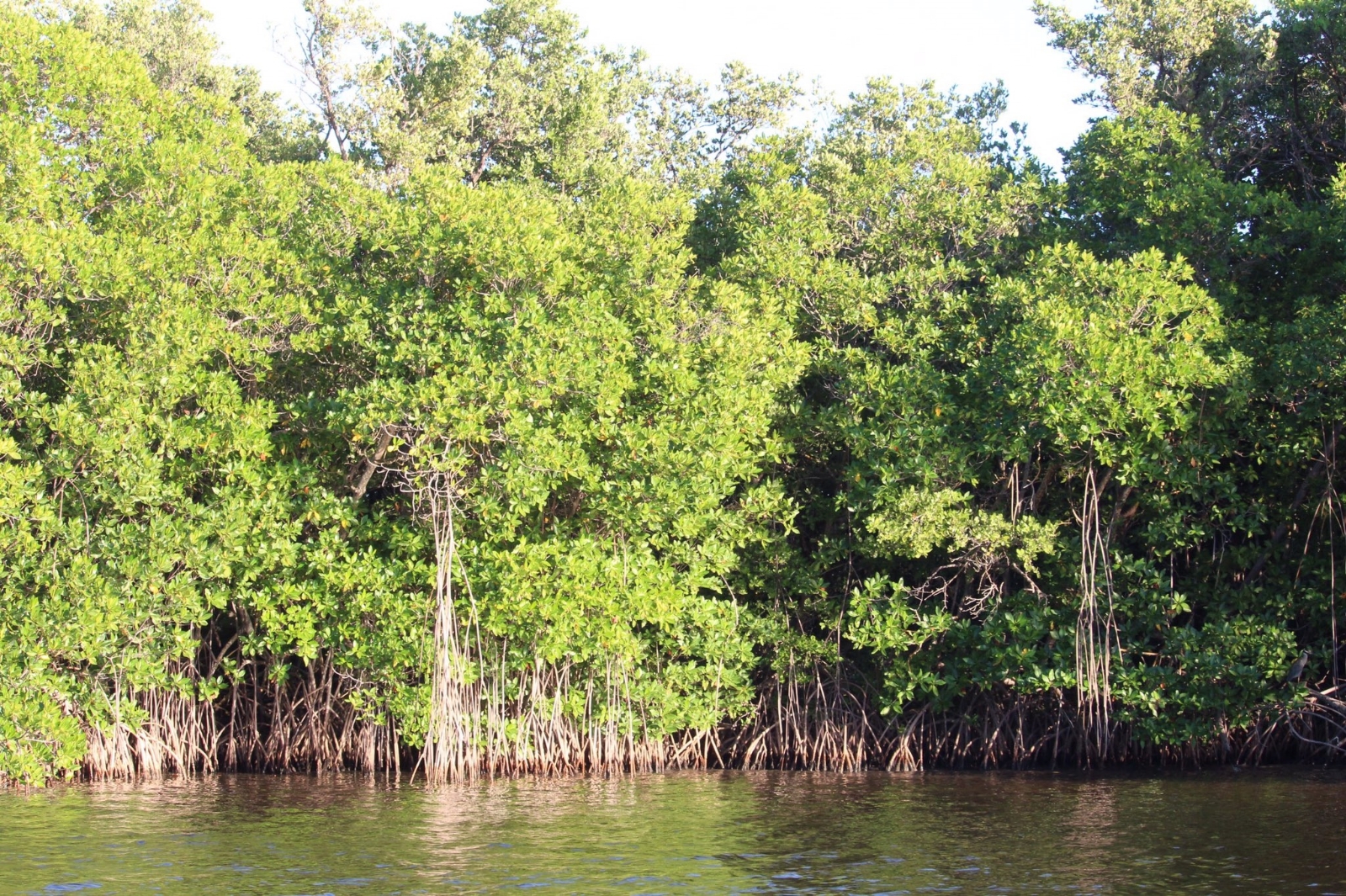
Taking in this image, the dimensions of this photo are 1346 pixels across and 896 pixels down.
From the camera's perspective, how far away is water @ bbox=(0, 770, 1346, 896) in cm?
905

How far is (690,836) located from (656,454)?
4.65m

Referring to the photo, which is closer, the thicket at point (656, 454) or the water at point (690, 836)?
the water at point (690, 836)

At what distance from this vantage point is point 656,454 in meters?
14.4

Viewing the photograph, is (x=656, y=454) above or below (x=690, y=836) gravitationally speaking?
above

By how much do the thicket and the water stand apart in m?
1.25

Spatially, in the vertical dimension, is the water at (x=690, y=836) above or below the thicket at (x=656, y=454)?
below

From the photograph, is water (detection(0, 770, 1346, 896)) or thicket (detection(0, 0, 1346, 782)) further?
thicket (detection(0, 0, 1346, 782))

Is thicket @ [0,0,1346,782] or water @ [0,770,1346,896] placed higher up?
thicket @ [0,0,1346,782]

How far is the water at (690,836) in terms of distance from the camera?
9055 mm

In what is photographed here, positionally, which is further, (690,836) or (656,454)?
(656,454)

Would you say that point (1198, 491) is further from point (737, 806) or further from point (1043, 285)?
point (737, 806)

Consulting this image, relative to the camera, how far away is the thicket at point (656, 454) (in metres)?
13.8

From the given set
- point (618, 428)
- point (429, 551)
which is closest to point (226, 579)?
point (429, 551)

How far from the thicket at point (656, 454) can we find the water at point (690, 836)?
125cm
